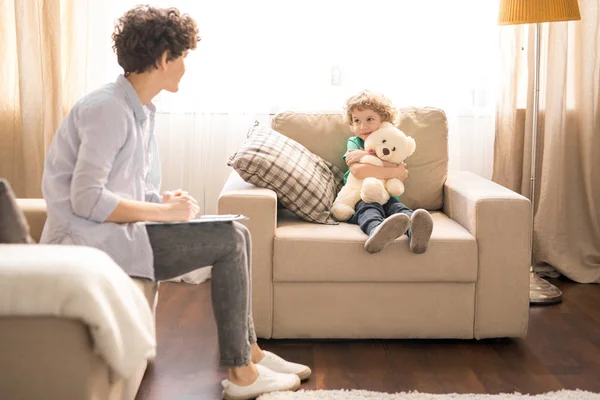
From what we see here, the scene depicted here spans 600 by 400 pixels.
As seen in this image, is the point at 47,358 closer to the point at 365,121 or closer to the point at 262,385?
the point at 262,385

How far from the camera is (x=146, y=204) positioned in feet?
7.54

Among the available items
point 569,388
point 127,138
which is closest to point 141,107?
point 127,138

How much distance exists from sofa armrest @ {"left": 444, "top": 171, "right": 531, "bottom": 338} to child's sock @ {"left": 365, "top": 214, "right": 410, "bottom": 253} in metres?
0.31

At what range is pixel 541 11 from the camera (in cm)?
348

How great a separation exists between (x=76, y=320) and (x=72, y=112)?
691 millimetres

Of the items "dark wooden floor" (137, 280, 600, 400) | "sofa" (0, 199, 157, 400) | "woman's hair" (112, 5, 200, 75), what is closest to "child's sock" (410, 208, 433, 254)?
→ "dark wooden floor" (137, 280, 600, 400)

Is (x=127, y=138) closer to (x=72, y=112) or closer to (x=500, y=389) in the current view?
(x=72, y=112)

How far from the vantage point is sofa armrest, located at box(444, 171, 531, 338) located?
A: 3025mm

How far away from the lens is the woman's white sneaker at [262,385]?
8.27 feet

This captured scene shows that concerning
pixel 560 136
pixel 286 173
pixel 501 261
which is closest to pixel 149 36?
pixel 286 173

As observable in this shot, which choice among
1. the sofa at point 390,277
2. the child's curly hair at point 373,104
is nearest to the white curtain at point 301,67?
the child's curly hair at point 373,104

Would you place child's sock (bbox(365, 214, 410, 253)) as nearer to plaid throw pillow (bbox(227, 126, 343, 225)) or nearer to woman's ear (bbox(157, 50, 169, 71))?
plaid throw pillow (bbox(227, 126, 343, 225))

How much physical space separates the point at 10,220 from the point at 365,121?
5.75ft

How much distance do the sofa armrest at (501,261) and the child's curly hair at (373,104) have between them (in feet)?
1.65
